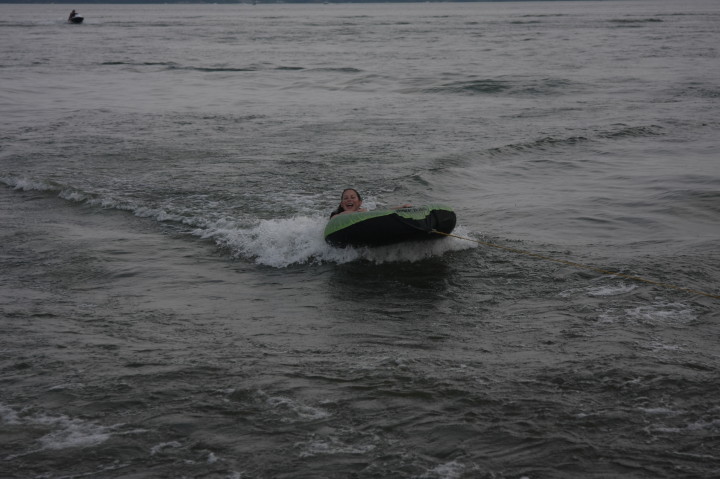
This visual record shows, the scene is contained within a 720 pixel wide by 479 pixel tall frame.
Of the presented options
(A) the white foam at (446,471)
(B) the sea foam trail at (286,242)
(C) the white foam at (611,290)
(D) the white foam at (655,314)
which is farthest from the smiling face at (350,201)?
(A) the white foam at (446,471)

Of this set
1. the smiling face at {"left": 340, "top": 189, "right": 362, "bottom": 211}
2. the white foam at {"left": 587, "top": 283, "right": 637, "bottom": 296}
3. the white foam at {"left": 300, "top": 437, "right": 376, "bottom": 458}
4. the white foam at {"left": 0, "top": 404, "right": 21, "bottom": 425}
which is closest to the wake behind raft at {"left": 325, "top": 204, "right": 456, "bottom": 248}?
the smiling face at {"left": 340, "top": 189, "right": 362, "bottom": 211}

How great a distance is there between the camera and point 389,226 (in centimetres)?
930

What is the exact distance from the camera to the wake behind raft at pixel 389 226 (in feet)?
30.5

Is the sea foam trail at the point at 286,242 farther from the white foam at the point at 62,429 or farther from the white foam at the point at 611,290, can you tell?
the white foam at the point at 62,429

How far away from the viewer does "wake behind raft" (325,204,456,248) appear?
9.30m

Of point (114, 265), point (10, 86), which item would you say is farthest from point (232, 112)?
point (114, 265)

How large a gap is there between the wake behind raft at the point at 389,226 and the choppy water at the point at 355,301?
0.32 m

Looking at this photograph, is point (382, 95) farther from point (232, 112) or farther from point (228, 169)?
point (228, 169)

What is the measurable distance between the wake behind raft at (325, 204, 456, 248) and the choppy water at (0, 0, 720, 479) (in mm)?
325

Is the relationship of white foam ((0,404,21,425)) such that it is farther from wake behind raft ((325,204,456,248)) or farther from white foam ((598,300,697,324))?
white foam ((598,300,697,324))

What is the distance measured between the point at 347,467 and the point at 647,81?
2736 centimetres

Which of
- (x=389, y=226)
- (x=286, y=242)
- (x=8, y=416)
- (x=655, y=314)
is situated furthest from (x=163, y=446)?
(x=286, y=242)

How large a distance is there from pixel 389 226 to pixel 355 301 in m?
1.31

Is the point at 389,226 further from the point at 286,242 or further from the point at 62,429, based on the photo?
the point at 62,429
